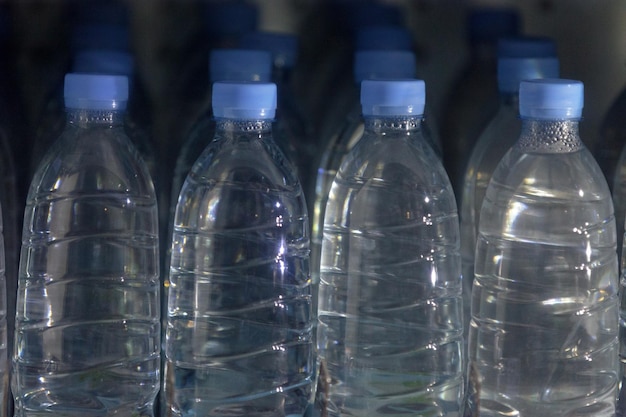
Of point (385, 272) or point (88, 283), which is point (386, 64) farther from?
point (88, 283)

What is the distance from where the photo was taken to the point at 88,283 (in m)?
1.20

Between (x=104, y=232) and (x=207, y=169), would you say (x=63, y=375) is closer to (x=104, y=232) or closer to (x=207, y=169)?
(x=104, y=232)

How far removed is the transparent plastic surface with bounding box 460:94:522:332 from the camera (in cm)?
133

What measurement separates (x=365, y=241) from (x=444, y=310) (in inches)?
4.9

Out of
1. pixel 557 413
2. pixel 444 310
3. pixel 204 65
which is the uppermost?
pixel 204 65

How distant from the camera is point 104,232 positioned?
47.6 inches

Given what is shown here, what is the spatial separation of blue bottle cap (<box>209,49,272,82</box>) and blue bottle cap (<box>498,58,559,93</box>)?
1.01 feet

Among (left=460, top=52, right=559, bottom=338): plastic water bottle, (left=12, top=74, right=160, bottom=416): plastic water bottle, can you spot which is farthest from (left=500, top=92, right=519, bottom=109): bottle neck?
(left=12, top=74, right=160, bottom=416): plastic water bottle

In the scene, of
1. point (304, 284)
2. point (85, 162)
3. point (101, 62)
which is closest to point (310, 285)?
point (304, 284)

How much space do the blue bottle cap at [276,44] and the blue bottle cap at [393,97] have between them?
0.28m

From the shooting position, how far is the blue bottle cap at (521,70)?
4.21ft

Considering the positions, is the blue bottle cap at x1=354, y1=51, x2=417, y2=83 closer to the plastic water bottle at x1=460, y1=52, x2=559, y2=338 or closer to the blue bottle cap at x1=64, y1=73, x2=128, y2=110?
the plastic water bottle at x1=460, y1=52, x2=559, y2=338

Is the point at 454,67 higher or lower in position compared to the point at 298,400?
higher

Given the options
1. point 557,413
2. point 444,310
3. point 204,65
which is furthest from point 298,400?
point 204,65
